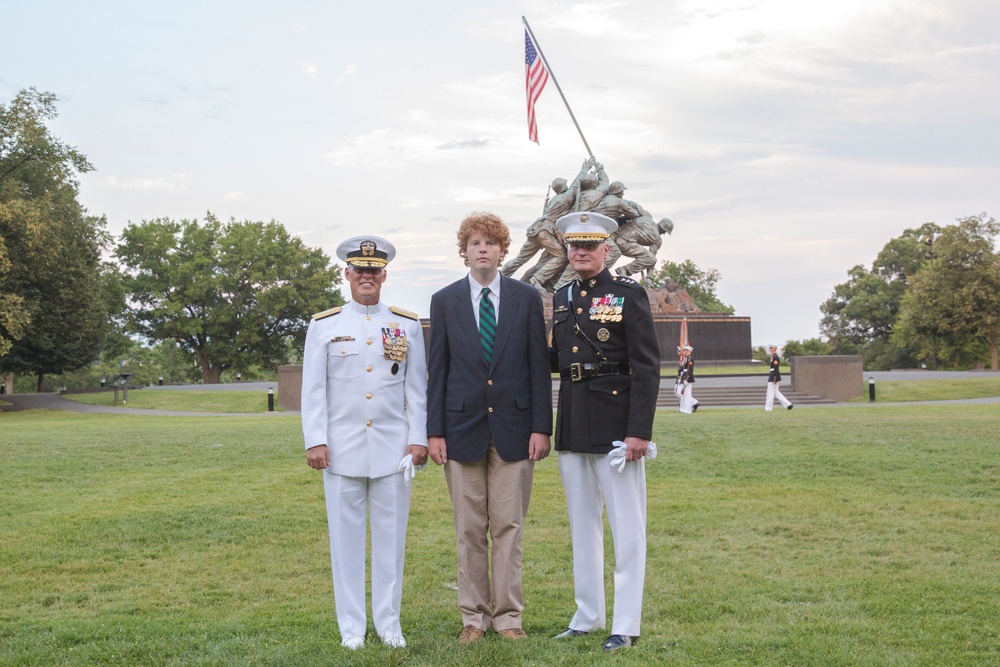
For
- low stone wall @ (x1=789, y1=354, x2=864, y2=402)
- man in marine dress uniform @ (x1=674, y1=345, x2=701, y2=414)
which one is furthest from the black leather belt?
low stone wall @ (x1=789, y1=354, x2=864, y2=402)

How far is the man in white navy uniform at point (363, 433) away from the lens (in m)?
4.88

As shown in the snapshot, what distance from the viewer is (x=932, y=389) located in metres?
28.2

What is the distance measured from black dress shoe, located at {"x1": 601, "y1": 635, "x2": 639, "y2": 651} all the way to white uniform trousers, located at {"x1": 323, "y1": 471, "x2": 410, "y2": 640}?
1.04 metres

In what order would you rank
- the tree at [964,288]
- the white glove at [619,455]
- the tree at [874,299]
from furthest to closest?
the tree at [874,299] → the tree at [964,288] → the white glove at [619,455]

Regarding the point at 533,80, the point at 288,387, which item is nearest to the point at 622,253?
the point at 533,80

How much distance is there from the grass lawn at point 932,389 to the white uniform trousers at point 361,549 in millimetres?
23789

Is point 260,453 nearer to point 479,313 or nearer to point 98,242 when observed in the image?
point 479,313

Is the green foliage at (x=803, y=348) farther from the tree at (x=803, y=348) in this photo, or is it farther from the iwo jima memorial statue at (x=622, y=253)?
the iwo jima memorial statue at (x=622, y=253)

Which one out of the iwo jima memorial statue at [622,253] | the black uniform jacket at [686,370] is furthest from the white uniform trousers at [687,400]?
the iwo jima memorial statue at [622,253]

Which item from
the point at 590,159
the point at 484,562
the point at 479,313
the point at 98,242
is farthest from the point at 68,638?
the point at 98,242

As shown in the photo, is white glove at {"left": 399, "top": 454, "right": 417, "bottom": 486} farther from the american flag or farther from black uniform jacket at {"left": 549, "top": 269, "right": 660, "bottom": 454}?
the american flag

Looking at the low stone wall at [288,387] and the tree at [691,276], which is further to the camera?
the tree at [691,276]

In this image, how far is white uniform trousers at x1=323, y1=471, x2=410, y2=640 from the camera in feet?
16.0

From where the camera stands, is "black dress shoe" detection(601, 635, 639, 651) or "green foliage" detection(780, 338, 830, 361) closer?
"black dress shoe" detection(601, 635, 639, 651)
